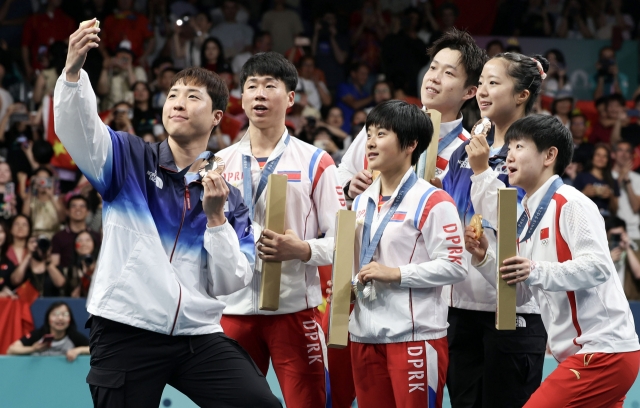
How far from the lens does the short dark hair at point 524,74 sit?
192 inches

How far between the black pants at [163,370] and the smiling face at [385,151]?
3.85ft

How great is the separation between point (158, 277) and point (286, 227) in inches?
41.6

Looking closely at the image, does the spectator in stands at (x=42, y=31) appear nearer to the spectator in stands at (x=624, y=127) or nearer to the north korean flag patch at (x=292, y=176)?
the spectator in stands at (x=624, y=127)

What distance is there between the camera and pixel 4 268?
8234 millimetres

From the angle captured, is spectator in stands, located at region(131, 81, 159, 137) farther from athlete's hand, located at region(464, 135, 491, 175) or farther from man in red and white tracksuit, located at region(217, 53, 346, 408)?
Result: athlete's hand, located at region(464, 135, 491, 175)

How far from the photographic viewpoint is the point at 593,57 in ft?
41.7

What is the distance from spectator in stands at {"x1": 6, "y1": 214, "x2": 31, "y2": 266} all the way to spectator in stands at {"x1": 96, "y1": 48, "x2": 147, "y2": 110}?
2.33 meters

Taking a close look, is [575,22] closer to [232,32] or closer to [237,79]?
[232,32]

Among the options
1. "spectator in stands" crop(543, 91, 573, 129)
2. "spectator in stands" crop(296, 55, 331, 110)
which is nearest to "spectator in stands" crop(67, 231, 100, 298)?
"spectator in stands" crop(296, 55, 331, 110)

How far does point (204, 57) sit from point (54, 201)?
2.90 meters

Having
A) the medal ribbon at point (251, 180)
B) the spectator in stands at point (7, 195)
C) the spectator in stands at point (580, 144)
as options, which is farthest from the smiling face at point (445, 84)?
the spectator in stands at point (7, 195)

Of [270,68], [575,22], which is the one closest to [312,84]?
[575,22]

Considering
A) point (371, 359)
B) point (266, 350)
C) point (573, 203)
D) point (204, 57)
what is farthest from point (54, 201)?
point (573, 203)

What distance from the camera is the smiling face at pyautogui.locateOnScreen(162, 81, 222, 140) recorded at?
423cm
